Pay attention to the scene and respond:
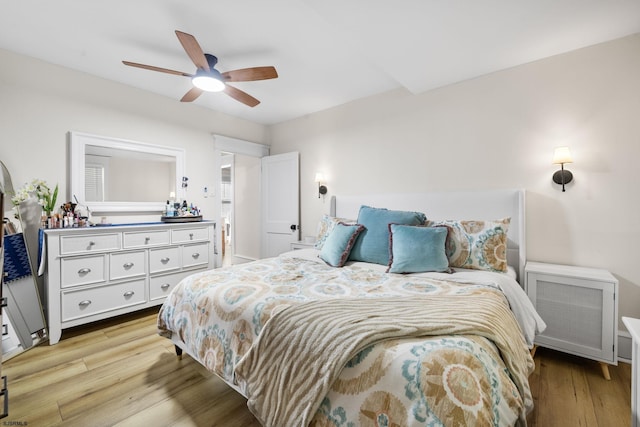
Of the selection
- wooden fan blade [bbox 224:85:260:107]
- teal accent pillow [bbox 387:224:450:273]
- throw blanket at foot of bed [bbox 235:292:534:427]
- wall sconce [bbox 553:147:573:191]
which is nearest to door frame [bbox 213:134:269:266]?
wooden fan blade [bbox 224:85:260:107]

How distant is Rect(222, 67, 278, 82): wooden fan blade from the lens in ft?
7.37

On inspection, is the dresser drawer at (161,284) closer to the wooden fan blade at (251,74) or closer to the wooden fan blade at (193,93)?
the wooden fan blade at (193,93)

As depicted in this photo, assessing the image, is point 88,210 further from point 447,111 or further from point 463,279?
point 447,111

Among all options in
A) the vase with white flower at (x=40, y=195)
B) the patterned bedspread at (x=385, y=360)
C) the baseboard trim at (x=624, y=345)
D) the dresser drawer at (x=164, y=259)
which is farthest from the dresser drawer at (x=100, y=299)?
the baseboard trim at (x=624, y=345)

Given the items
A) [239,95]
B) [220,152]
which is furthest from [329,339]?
[220,152]

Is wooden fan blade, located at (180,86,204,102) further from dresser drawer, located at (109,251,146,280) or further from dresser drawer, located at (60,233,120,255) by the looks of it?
dresser drawer, located at (109,251,146,280)

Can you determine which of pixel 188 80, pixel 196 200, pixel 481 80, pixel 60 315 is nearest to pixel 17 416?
pixel 60 315

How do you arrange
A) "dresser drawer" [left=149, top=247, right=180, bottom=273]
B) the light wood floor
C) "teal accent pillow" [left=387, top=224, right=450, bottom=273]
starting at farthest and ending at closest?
"dresser drawer" [left=149, top=247, right=180, bottom=273]
"teal accent pillow" [left=387, top=224, right=450, bottom=273]
the light wood floor

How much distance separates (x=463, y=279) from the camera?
73.1 inches

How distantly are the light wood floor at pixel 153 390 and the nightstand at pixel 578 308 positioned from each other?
16 cm

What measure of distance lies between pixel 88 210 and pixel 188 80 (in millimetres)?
1726

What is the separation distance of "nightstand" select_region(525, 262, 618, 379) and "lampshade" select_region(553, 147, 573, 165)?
2.81 feet

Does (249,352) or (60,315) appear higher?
(249,352)

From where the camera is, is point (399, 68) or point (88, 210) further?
point (88, 210)
